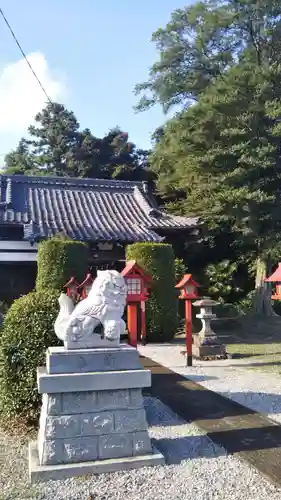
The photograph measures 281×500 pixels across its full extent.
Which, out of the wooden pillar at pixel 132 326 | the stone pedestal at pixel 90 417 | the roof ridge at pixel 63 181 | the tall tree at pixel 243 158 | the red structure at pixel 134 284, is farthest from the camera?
the roof ridge at pixel 63 181

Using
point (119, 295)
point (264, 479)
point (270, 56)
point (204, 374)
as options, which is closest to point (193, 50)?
point (270, 56)

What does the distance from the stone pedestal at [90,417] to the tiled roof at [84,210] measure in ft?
32.9

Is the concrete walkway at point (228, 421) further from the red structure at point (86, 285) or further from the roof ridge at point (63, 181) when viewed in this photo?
the roof ridge at point (63, 181)

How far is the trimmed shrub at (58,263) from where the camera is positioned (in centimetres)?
1191

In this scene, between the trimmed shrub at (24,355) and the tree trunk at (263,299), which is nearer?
the trimmed shrub at (24,355)

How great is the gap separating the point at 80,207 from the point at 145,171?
7972mm

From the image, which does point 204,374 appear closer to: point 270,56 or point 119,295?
point 119,295

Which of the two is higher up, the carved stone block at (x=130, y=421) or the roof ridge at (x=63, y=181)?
the roof ridge at (x=63, y=181)

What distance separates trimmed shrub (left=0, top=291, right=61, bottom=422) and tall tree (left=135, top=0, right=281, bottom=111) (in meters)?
13.8

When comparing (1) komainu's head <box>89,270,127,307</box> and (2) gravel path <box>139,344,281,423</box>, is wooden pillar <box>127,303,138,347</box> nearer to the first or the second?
(2) gravel path <box>139,344,281,423</box>

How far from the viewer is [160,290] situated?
12016 mm

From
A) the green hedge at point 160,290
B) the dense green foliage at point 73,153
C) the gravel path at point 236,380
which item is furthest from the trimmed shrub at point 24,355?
the dense green foliage at point 73,153

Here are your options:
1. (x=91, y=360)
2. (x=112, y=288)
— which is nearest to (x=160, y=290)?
(x=112, y=288)

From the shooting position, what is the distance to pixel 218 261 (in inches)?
663
